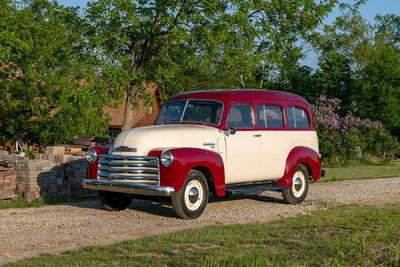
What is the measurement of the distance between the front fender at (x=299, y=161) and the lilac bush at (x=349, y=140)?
1250cm

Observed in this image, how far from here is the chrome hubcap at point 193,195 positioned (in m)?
9.34

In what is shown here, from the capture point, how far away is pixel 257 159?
1085cm

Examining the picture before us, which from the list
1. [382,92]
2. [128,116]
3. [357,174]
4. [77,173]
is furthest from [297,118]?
[382,92]

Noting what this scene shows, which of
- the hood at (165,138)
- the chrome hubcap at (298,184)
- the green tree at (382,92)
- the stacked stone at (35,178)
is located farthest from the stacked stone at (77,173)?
the green tree at (382,92)

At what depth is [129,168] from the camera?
30.4ft

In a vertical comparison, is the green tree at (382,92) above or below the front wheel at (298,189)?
above

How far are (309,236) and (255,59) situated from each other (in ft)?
46.2

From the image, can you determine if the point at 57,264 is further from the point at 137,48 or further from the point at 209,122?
the point at 137,48

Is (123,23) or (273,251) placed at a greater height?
Result: (123,23)

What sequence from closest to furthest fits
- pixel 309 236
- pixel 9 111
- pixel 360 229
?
pixel 309 236, pixel 360 229, pixel 9 111

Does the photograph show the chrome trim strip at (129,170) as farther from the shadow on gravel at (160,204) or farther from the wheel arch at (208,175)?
the wheel arch at (208,175)

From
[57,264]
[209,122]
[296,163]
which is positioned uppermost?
[209,122]

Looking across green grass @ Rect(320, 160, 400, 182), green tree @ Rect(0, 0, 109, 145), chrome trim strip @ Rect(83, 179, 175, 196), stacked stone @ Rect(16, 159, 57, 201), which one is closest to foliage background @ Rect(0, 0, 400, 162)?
green tree @ Rect(0, 0, 109, 145)

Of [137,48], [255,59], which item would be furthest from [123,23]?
[255,59]
